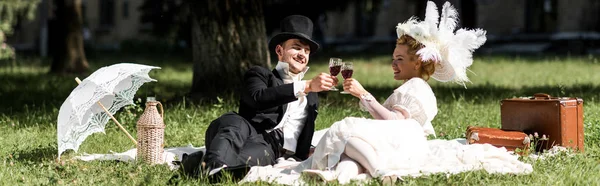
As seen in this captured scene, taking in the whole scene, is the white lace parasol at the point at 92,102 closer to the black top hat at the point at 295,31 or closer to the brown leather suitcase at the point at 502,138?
the black top hat at the point at 295,31

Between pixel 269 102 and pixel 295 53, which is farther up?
pixel 295 53

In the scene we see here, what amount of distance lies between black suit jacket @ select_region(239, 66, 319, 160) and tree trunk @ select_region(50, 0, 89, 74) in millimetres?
12037

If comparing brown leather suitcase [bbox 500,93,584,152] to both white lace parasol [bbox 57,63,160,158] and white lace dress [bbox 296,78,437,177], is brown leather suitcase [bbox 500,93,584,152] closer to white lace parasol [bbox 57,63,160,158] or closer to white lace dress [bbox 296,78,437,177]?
white lace dress [bbox 296,78,437,177]

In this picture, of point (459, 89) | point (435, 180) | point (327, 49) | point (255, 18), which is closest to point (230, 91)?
point (255, 18)

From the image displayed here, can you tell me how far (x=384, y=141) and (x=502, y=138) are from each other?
4.88ft

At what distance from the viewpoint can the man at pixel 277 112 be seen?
218 inches

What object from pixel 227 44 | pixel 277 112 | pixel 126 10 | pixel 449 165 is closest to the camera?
pixel 449 165

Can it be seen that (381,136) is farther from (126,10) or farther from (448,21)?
(126,10)

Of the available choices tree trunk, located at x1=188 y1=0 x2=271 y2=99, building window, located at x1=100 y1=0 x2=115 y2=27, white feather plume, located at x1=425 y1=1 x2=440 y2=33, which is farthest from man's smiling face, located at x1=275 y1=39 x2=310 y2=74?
building window, located at x1=100 y1=0 x2=115 y2=27

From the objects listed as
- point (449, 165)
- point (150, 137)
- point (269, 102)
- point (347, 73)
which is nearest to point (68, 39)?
point (150, 137)

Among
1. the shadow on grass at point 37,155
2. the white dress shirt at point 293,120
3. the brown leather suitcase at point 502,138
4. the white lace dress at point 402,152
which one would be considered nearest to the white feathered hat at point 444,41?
the white lace dress at point 402,152

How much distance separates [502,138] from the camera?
634cm

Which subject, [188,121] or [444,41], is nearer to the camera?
[444,41]

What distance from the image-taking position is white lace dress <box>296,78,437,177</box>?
17.0 ft
